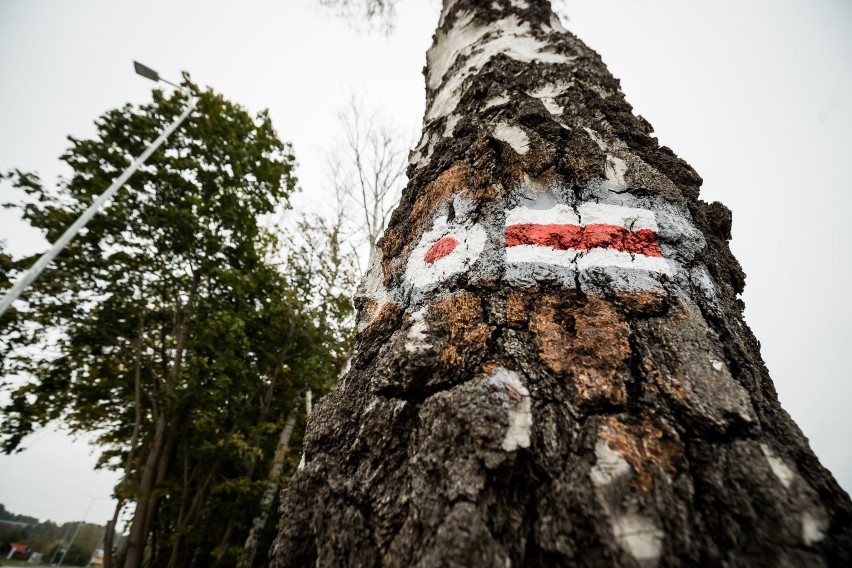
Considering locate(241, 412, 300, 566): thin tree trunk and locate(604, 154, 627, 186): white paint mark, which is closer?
locate(604, 154, 627, 186): white paint mark

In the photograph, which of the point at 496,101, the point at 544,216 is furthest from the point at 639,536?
the point at 496,101

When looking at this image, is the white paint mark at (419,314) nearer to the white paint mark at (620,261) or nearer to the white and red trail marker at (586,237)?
the white and red trail marker at (586,237)

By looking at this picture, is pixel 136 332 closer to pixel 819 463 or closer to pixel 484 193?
pixel 484 193

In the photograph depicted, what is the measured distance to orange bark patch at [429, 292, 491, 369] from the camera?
0.68 meters

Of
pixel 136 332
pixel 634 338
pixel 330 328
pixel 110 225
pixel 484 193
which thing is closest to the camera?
pixel 634 338

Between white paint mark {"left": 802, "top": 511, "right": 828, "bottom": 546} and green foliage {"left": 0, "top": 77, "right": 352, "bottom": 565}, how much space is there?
627 centimetres

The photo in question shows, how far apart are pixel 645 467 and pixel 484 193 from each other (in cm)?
70

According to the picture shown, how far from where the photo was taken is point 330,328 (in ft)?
25.7

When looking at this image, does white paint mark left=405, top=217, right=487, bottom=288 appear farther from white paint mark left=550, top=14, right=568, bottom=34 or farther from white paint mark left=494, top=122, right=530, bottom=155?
white paint mark left=550, top=14, right=568, bottom=34

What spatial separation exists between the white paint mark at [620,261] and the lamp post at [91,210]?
4925 mm

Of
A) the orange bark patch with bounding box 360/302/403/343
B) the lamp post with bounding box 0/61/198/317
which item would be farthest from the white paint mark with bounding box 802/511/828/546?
the lamp post with bounding box 0/61/198/317

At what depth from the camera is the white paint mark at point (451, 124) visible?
4.20 ft

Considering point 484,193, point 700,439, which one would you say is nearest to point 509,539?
point 700,439

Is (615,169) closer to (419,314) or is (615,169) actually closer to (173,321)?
(419,314)
